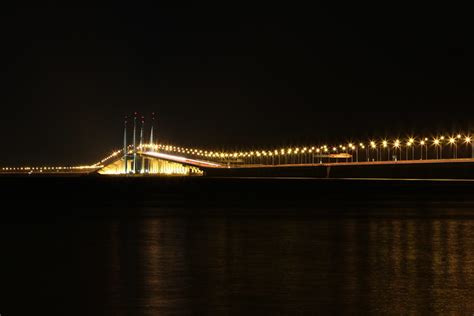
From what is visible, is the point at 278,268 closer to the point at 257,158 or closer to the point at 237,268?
the point at 237,268

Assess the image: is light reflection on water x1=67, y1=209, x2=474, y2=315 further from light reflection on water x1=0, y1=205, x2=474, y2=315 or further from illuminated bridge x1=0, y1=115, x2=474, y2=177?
illuminated bridge x1=0, y1=115, x2=474, y2=177

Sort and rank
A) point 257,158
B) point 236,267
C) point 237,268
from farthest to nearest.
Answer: point 257,158, point 236,267, point 237,268

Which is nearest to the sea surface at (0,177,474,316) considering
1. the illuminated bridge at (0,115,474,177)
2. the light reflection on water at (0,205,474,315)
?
the light reflection on water at (0,205,474,315)

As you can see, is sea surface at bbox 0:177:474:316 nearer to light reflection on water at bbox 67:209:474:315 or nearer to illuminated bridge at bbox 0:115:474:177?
light reflection on water at bbox 67:209:474:315

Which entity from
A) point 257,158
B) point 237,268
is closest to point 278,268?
point 237,268

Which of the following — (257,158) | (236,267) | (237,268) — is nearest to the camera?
(237,268)

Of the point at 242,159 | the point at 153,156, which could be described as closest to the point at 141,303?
the point at 153,156

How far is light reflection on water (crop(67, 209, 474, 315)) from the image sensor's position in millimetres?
9047

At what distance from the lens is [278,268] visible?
11.9m

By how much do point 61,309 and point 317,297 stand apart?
289 cm

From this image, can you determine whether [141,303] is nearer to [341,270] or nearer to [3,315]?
[3,315]

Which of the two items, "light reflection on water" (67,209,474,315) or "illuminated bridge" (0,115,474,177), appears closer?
"light reflection on water" (67,209,474,315)

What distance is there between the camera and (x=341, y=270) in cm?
1164

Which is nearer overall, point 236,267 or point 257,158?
point 236,267
